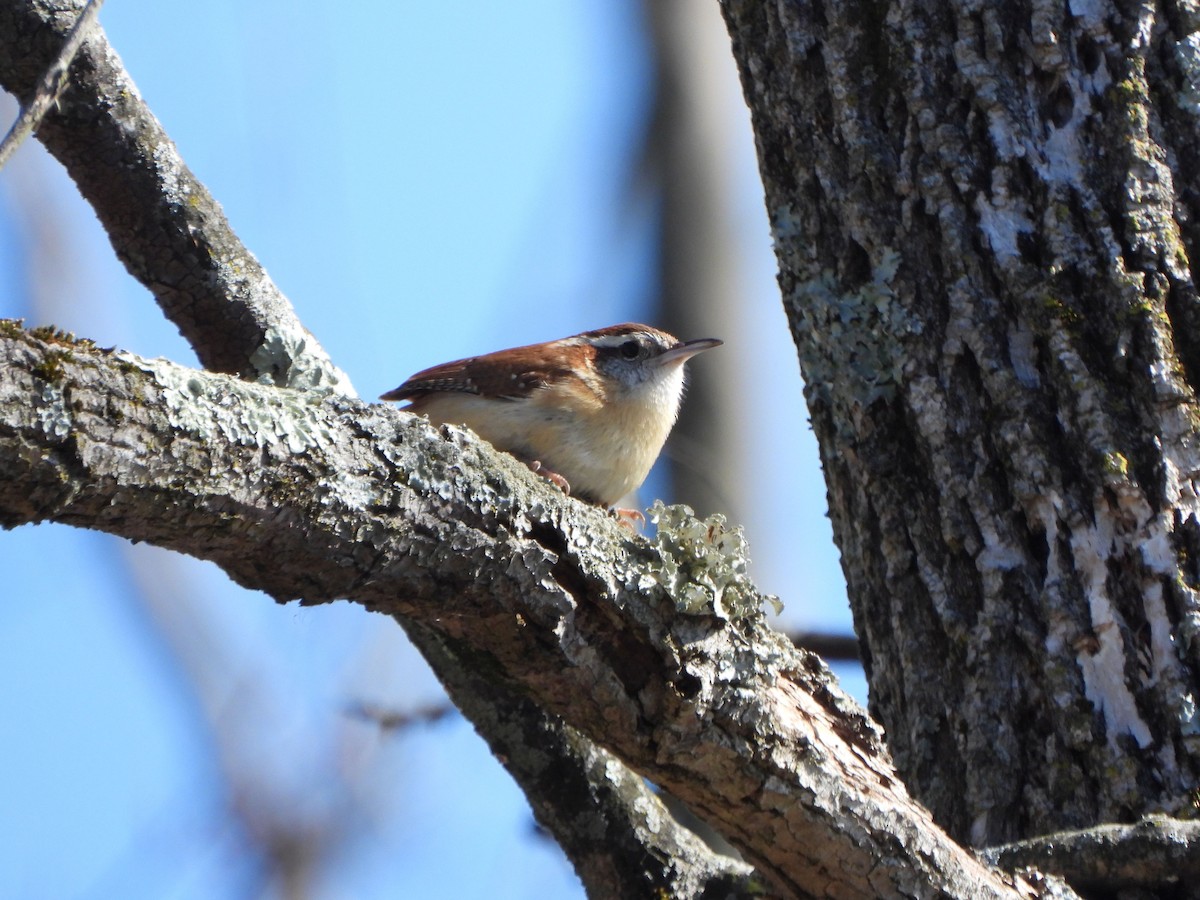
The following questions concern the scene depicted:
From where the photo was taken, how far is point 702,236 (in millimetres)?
8016

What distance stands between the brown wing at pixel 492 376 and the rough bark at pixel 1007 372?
4.07 ft

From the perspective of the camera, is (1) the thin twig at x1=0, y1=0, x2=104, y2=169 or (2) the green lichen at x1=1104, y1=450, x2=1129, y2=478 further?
(2) the green lichen at x1=1104, y1=450, x2=1129, y2=478

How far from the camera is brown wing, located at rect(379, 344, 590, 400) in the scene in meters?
4.68

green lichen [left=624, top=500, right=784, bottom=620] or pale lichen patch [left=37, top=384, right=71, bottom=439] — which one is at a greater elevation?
pale lichen patch [left=37, top=384, right=71, bottom=439]

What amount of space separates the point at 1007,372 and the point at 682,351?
256 cm

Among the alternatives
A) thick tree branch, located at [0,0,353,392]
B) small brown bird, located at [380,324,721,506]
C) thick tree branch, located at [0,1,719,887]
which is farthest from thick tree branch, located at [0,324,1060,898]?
small brown bird, located at [380,324,721,506]

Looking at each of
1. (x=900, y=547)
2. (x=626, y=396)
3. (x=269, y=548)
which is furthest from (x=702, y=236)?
(x=269, y=548)

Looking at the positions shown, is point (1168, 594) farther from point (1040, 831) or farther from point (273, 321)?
point (273, 321)

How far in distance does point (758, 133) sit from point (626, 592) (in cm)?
185

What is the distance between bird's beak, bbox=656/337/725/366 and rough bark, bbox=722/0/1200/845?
187 centimetres

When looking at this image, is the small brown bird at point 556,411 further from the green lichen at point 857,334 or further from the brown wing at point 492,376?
the green lichen at point 857,334

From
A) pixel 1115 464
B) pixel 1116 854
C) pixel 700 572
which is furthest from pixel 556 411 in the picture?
pixel 1116 854

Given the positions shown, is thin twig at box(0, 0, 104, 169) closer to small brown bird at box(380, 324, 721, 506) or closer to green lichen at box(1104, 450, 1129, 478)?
small brown bird at box(380, 324, 721, 506)

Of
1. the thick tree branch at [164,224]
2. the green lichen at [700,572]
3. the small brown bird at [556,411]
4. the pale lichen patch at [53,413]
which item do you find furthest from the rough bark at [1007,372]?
the pale lichen patch at [53,413]
